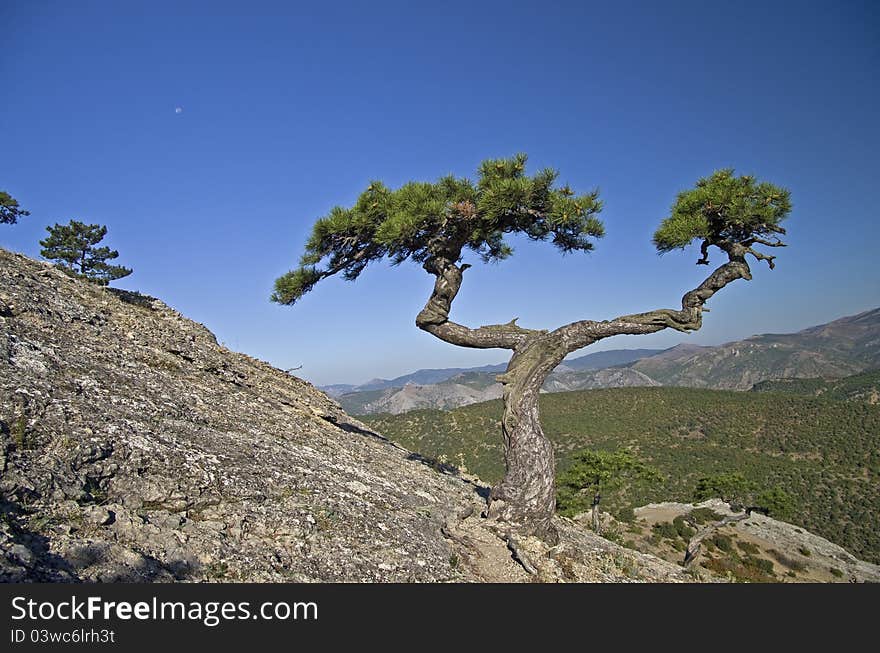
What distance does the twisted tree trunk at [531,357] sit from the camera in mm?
8078

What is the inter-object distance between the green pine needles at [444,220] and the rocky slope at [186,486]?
3159 millimetres

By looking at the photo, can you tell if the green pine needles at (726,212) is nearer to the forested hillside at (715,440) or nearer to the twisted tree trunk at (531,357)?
the twisted tree trunk at (531,357)

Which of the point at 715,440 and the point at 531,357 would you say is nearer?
the point at 531,357

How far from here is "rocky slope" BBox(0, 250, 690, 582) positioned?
4352mm

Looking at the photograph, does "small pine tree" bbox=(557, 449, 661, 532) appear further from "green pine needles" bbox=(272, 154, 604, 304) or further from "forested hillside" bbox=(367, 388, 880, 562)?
"green pine needles" bbox=(272, 154, 604, 304)

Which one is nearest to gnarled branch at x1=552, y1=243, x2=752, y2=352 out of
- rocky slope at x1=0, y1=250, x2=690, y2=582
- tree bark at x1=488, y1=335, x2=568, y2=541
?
tree bark at x1=488, y1=335, x2=568, y2=541

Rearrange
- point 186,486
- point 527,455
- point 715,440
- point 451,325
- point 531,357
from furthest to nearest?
point 715,440, point 451,325, point 531,357, point 527,455, point 186,486

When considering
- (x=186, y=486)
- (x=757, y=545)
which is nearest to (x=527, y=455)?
(x=186, y=486)

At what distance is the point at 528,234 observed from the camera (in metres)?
9.91

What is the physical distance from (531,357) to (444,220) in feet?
10.5

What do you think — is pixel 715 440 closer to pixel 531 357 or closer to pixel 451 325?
pixel 531 357

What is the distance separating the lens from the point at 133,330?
10914 mm

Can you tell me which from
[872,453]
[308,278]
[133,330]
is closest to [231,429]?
[308,278]

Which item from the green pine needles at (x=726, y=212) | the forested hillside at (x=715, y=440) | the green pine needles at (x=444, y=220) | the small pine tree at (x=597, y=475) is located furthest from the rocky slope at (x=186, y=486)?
the forested hillside at (x=715, y=440)
